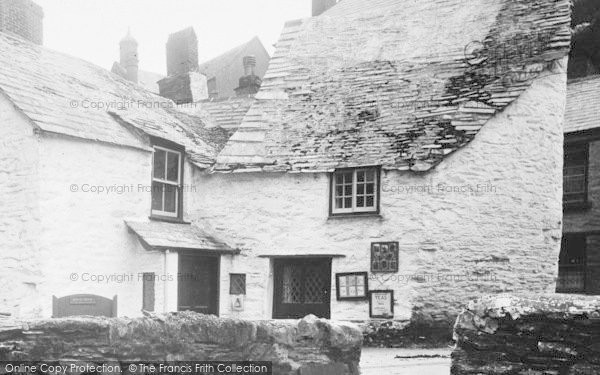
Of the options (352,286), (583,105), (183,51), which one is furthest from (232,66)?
(352,286)

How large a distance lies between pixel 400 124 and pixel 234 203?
13.7ft

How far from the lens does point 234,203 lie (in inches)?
621

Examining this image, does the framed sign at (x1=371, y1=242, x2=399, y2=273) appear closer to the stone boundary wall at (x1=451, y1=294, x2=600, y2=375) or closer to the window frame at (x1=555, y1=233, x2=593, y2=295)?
the window frame at (x1=555, y1=233, x2=593, y2=295)

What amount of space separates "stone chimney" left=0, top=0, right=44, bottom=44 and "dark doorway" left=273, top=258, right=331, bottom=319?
9.13 meters

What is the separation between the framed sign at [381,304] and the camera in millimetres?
14148

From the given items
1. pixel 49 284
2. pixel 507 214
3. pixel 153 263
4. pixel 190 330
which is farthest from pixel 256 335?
pixel 507 214

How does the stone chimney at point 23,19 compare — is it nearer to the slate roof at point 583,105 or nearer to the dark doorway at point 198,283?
the dark doorway at point 198,283

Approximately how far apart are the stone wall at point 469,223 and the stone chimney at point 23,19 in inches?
354

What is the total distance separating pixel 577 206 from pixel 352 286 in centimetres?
784

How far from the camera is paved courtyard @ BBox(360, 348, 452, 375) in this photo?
9.73 m

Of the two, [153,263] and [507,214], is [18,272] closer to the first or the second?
[153,263]

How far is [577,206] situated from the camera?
18.7m

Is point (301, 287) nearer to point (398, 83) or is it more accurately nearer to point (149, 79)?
point (398, 83)

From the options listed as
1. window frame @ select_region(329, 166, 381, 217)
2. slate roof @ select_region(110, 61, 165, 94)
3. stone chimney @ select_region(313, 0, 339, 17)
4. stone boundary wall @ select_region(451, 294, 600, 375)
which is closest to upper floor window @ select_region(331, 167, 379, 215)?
window frame @ select_region(329, 166, 381, 217)
